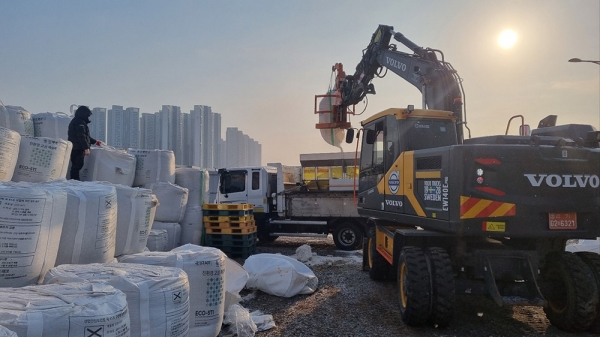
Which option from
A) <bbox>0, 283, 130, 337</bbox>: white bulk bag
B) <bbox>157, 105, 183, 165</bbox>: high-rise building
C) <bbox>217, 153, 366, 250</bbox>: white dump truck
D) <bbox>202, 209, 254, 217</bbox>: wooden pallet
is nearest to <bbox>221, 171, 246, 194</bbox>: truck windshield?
<bbox>217, 153, 366, 250</bbox>: white dump truck

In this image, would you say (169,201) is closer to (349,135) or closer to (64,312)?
(349,135)

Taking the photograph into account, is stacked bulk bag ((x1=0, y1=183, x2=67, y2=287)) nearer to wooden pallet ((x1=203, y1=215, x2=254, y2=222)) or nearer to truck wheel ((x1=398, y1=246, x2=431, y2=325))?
truck wheel ((x1=398, y1=246, x2=431, y2=325))

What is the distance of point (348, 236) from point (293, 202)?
1.73 meters

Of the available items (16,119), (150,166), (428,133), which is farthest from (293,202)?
(16,119)

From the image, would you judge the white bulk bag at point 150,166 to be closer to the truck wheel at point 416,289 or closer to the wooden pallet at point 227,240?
the wooden pallet at point 227,240

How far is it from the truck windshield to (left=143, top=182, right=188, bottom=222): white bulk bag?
424 cm

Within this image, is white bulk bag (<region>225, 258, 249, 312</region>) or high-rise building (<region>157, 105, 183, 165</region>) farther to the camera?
high-rise building (<region>157, 105, 183, 165</region>)

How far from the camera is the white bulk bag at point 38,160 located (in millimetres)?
4340

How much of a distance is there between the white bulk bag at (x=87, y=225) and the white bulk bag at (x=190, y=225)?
466 cm

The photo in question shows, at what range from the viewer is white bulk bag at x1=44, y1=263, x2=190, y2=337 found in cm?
278

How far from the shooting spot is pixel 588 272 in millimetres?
4645

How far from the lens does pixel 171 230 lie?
745 cm

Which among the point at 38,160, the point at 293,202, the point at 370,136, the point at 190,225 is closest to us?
the point at 38,160

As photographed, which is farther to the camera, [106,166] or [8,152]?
[106,166]
